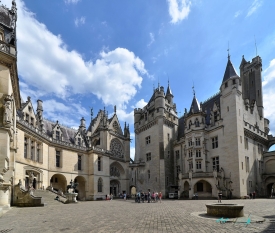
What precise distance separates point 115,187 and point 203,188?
59.5 feet

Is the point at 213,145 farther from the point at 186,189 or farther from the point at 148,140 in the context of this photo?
the point at 148,140

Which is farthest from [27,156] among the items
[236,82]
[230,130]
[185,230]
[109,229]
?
[236,82]

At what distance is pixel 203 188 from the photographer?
120ft

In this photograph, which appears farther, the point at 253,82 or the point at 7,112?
the point at 253,82

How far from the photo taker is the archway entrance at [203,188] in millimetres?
35594

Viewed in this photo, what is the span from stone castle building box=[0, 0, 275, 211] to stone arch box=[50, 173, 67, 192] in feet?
0.26

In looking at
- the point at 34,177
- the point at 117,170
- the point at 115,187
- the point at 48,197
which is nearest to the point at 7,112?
the point at 48,197

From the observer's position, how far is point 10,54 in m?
16.9

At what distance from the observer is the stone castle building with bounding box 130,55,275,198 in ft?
113

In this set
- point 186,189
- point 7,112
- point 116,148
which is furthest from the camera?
point 116,148

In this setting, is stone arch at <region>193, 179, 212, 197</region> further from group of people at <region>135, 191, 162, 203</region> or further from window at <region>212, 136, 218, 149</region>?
group of people at <region>135, 191, 162, 203</region>

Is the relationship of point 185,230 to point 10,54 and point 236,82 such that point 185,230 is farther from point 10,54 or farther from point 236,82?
point 236,82

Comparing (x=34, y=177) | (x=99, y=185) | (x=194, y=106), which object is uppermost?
(x=194, y=106)

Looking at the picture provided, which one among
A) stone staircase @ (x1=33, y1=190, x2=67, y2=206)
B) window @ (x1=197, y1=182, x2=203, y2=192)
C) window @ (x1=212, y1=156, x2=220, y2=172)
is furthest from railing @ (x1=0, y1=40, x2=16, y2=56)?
window @ (x1=197, y1=182, x2=203, y2=192)
